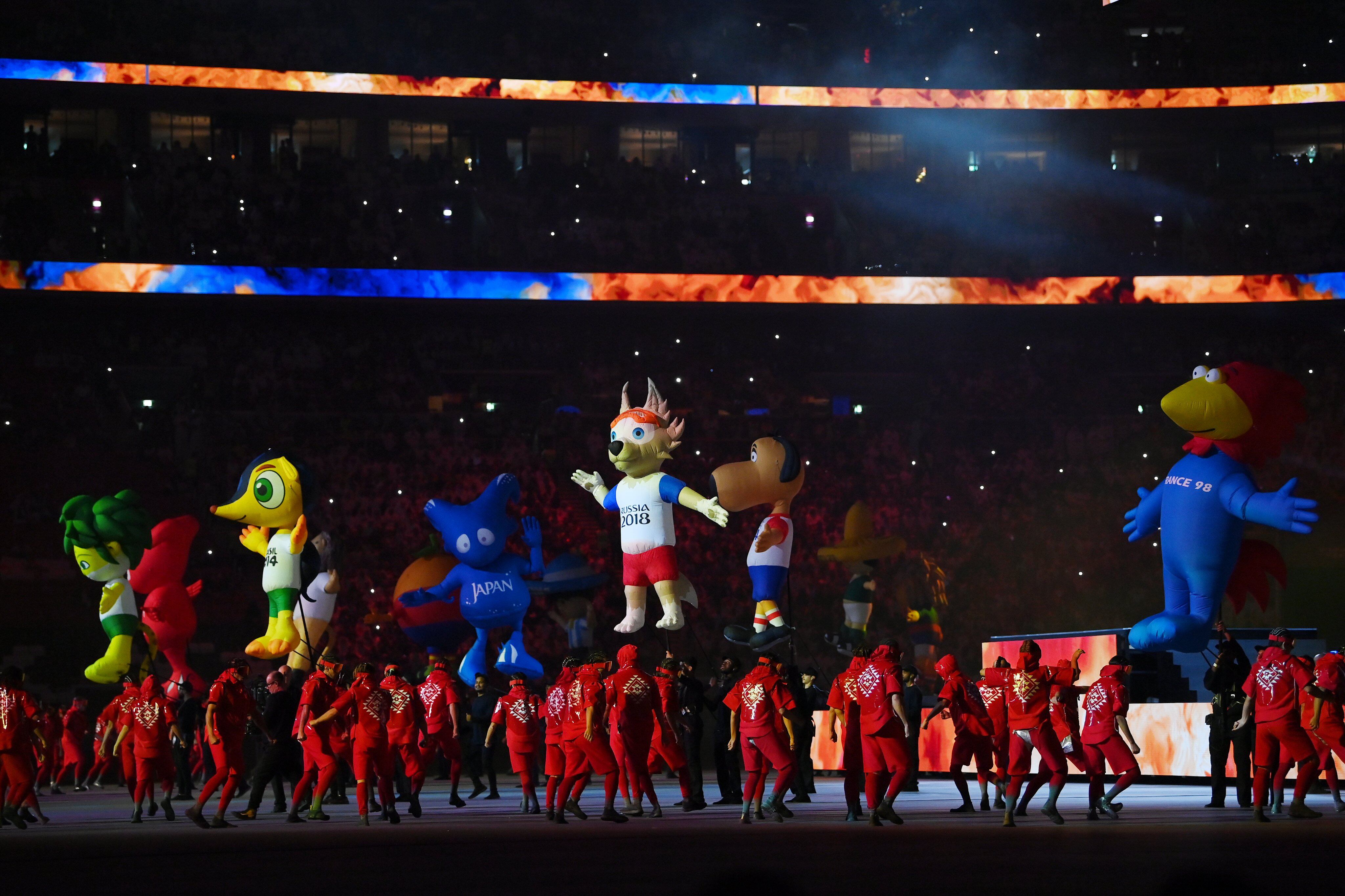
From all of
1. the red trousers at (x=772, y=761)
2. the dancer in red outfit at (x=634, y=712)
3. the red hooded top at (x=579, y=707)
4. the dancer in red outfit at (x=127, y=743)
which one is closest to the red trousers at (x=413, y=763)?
the red hooded top at (x=579, y=707)

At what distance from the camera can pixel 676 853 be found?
10.3 metres

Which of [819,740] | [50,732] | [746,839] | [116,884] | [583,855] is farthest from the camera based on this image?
[819,740]

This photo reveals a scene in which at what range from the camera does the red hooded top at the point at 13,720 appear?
1374 centimetres

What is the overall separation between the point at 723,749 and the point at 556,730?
253cm

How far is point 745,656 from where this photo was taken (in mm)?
26938

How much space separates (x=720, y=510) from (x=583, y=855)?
324 inches

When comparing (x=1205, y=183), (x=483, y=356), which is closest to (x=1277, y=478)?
(x=1205, y=183)

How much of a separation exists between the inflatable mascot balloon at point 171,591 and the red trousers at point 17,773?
→ 756 cm

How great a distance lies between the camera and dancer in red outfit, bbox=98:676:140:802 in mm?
15703

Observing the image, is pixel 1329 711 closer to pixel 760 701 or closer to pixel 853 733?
pixel 853 733

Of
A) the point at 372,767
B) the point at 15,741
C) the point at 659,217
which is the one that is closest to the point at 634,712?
the point at 372,767

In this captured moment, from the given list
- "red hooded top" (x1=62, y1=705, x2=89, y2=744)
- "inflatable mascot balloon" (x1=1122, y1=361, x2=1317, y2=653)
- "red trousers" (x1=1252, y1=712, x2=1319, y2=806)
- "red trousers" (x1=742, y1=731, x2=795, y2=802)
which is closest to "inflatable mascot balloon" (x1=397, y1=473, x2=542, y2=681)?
"red hooded top" (x1=62, y1=705, x2=89, y2=744)

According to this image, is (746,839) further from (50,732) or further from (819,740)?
(50,732)

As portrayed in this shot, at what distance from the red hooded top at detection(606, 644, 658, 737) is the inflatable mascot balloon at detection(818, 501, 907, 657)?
9203 millimetres
